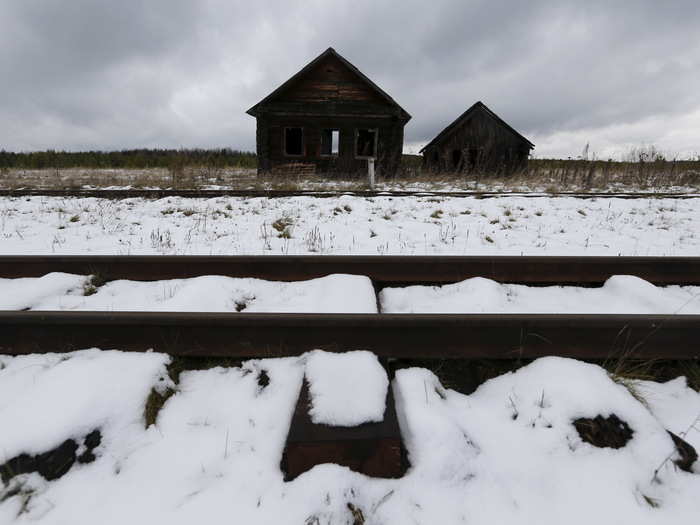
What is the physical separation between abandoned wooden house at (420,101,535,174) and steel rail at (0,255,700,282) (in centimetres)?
1663

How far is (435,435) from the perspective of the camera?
1236 millimetres

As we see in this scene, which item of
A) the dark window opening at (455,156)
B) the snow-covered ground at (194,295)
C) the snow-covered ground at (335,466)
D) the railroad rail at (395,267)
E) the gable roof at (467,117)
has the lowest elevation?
the snow-covered ground at (335,466)

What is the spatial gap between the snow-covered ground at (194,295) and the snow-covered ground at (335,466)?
772mm

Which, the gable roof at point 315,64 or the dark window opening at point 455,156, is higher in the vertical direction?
the gable roof at point 315,64

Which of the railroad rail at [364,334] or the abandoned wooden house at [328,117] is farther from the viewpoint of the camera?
the abandoned wooden house at [328,117]

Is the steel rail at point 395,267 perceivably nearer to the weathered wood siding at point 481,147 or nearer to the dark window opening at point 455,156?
the weathered wood siding at point 481,147

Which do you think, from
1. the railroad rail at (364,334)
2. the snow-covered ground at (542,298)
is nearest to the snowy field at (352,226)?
the snow-covered ground at (542,298)

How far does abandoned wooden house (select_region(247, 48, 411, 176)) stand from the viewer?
15.9 meters

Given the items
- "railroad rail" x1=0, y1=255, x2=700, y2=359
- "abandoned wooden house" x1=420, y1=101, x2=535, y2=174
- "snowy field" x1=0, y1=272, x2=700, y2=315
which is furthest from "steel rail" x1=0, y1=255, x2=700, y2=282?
"abandoned wooden house" x1=420, y1=101, x2=535, y2=174

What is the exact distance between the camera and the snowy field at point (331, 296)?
2381 millimetres

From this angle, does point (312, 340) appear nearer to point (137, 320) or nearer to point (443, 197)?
point (137, 320)

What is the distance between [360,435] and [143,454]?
762mm

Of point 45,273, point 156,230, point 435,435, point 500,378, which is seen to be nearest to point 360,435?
point 435,435

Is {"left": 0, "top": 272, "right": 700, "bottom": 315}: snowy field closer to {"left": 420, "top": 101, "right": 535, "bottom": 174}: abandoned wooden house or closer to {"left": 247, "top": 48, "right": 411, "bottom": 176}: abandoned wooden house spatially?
{"left": 247, "top": 48, "right": 411, "bottom": 176}: abandoned wooden house
